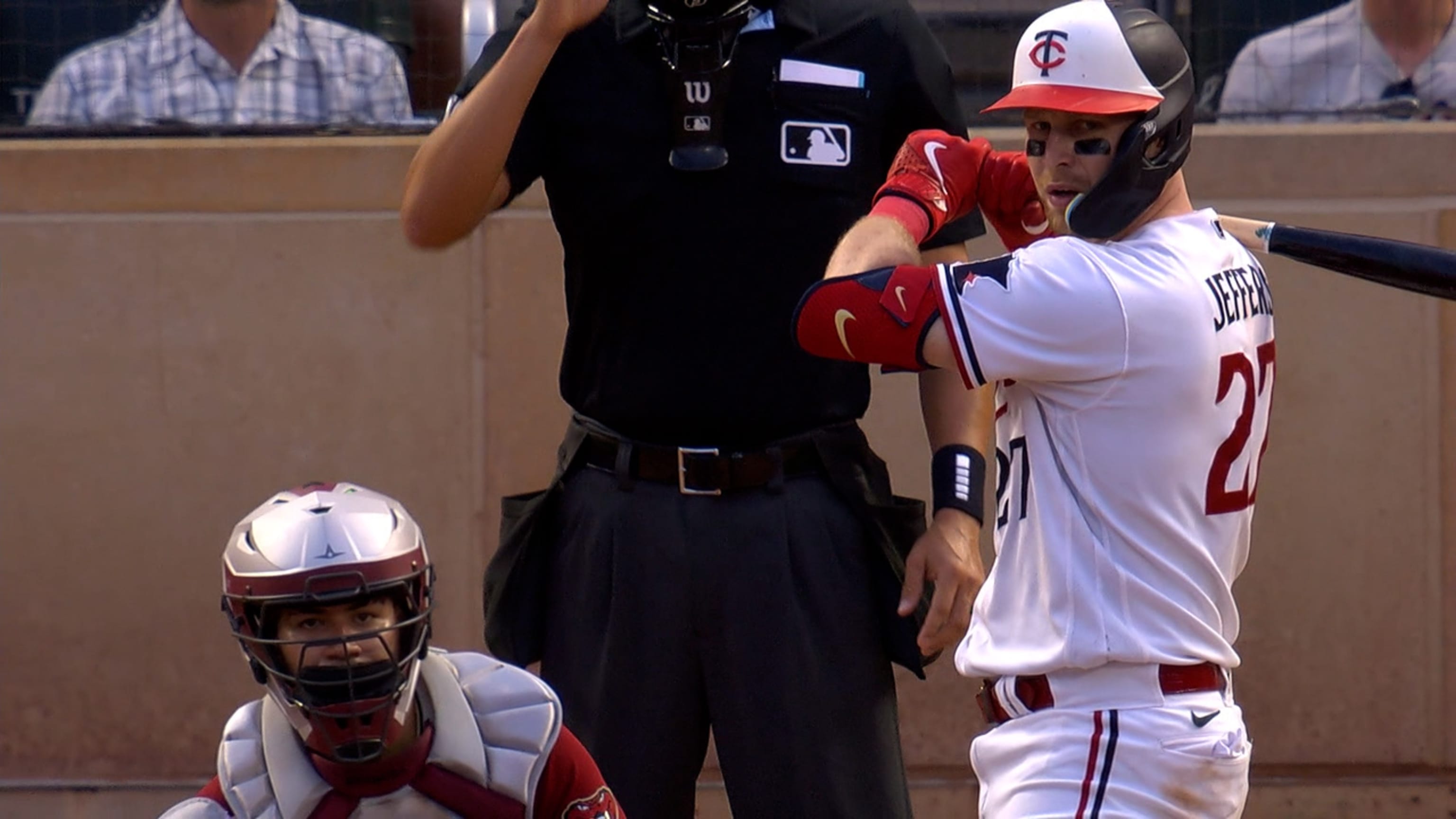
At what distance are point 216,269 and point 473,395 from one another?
75cm

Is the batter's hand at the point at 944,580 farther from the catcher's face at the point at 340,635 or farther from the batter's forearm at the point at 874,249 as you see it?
the catcher's face at the point at 340,635

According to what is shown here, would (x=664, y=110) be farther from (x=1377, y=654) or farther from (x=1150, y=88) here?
(x=1377, y=654)

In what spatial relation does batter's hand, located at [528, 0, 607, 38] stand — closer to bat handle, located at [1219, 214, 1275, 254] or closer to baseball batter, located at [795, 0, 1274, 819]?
baseball batter, located at [795, 0, 1274, 819]

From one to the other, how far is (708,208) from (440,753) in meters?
1.01

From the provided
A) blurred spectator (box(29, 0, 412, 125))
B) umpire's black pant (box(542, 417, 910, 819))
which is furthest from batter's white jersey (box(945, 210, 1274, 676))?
blurred spectator (box(29, 0, 412, 125))

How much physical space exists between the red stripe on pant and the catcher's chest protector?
0.76m

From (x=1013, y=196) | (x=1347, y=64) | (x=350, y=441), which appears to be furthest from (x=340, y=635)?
(x=1347, y=64)

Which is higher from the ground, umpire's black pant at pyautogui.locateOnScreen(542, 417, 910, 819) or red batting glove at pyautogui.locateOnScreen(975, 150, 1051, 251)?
red batting glove at pyautogui.locateOnScreen(975, 150, 1051, 251)

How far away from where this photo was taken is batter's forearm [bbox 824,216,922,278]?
114 inches

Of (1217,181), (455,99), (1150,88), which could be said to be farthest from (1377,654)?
(455,99)

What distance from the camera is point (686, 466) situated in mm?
3168

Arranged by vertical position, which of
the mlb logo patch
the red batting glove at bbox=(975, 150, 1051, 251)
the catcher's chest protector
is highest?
the mlb logo patch

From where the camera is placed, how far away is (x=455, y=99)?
3188 millimetres

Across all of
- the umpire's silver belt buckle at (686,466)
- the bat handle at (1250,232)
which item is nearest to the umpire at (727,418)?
the umpire's silver belt buckle at (686,466)
